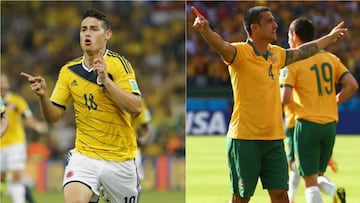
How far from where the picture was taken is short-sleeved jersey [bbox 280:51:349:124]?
8.09 meters

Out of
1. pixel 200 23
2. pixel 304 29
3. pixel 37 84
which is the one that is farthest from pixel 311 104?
pixel 37 84

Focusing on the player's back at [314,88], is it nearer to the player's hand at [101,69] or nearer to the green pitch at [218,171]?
the green pitch at [218,171]

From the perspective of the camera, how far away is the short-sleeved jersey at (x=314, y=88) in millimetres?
8086

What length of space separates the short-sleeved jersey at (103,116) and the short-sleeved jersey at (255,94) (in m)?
1.00

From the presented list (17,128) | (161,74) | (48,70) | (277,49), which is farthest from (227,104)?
(277,49)

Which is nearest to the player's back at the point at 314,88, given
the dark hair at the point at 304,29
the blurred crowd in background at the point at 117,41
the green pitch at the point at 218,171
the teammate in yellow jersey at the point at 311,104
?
the teammate in yellow jersey at the point at 311,104

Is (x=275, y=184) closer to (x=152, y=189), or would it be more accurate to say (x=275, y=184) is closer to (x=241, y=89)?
(x=241, y=89)

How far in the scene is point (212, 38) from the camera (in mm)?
6383

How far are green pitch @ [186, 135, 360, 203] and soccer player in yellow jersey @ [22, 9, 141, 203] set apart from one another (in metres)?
4.29

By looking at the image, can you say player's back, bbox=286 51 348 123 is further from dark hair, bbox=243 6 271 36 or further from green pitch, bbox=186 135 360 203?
green pitch, bbox=186 135 360 203

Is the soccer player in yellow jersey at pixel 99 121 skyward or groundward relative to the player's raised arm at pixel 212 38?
groundward

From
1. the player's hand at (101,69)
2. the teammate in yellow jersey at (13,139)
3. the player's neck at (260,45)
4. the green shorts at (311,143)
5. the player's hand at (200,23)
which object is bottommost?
the teammate in yellow jersey at (13,139)

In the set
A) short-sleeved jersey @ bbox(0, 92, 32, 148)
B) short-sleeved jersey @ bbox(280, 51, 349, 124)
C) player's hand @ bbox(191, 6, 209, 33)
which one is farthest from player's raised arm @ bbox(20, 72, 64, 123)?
short-sleeved jersey @ bbox(0, 92, 32, 148)

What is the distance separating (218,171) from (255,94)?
7.59 m
